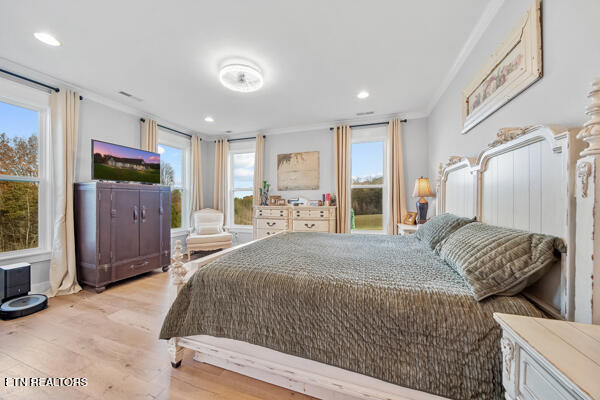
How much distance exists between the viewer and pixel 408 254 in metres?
1.61

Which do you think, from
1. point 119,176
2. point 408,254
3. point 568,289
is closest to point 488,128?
point 408,254

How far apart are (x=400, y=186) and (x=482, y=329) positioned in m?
3.07

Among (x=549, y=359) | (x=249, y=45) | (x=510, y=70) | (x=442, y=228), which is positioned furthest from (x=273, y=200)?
(x=549, y=359)

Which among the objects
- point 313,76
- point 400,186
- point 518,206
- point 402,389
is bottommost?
point 402,389

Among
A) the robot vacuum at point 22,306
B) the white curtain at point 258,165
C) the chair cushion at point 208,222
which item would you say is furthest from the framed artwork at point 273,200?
the robot vacuum at point 22,306

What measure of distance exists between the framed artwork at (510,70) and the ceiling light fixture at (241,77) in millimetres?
2123

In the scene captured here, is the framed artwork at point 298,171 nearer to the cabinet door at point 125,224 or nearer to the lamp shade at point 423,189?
the lamp shade at point 423,189

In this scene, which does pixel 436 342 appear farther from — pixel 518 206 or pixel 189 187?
pixel 189 187

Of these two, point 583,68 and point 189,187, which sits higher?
point 583,68

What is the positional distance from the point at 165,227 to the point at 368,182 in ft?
11.8

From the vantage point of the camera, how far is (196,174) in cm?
468

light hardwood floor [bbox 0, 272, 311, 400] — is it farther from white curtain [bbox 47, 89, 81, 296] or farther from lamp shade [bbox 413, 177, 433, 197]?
lamp shade [bbox 413, 177, 433, 197]

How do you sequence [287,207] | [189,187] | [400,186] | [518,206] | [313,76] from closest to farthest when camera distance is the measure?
[518,206], [313,76], [400,186], [287,207], [189,187]

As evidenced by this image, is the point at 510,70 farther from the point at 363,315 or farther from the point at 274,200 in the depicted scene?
the point at 274,200
